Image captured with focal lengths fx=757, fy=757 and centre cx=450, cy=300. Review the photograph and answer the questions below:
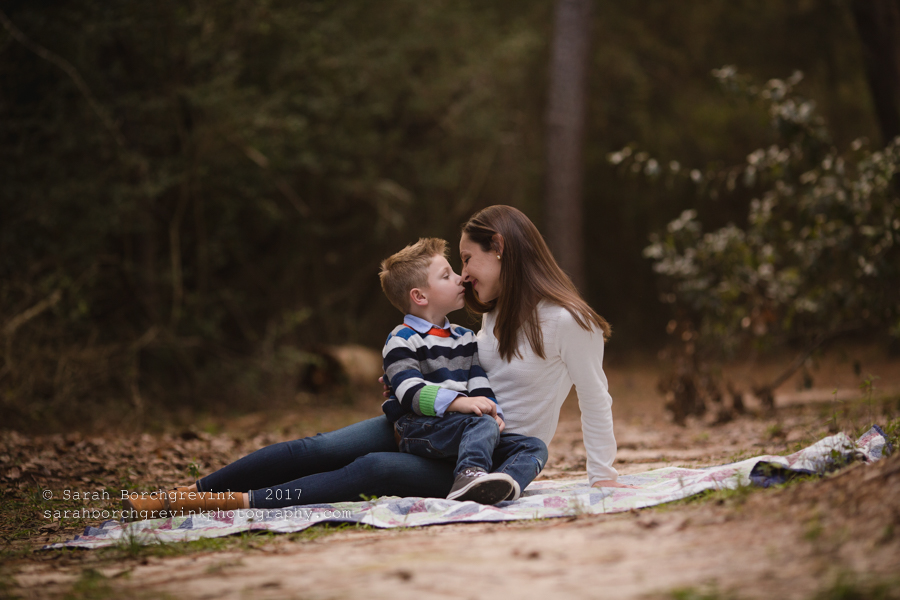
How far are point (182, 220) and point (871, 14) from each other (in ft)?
22.4

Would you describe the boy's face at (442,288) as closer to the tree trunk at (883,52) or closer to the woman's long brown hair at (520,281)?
the woman's long brown hair at (520,281)

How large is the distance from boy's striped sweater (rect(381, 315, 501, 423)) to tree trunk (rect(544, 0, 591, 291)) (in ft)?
A: 24.2

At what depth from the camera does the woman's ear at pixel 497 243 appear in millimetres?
3225

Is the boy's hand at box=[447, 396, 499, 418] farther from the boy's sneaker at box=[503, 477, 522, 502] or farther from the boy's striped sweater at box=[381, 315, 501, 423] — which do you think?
the boy's sneaker at box=[503, 477, 522, 502]

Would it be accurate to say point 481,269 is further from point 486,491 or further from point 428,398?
point 486,491

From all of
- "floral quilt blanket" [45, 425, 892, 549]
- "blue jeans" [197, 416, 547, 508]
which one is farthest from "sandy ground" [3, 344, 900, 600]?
"blue jeans" [197, 416, 547, 508]

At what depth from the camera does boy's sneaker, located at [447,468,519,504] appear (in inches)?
111

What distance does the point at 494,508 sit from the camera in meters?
2.80

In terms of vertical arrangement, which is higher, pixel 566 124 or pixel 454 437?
pixel 566 124

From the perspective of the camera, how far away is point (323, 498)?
3.11 metres

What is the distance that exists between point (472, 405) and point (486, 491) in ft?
1.08

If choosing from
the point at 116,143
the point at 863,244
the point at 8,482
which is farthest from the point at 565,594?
the point at 116,143

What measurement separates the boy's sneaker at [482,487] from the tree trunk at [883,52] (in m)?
4.81

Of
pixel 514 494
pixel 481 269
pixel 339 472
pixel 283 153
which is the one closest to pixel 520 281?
Result: pixel 481 269
